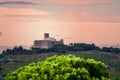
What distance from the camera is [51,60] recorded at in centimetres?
7069

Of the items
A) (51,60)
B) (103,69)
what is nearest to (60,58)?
(51,60)

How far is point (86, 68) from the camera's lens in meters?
67.8

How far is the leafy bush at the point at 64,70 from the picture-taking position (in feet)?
210

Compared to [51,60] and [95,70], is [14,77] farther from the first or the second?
[95,70]

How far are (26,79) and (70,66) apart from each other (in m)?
7.74

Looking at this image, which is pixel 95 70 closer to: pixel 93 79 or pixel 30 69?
pixel 93 79

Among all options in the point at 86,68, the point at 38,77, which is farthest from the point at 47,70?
the point at 86,68

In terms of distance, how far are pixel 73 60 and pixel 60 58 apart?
2.98 m

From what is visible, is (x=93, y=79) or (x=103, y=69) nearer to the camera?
(x=93, y=79)

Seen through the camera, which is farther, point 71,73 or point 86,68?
point 86,68

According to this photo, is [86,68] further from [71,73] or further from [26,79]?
[26,79]

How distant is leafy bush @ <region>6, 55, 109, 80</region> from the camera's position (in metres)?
63.9

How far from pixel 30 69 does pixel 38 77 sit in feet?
10.6

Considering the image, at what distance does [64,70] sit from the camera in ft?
211
